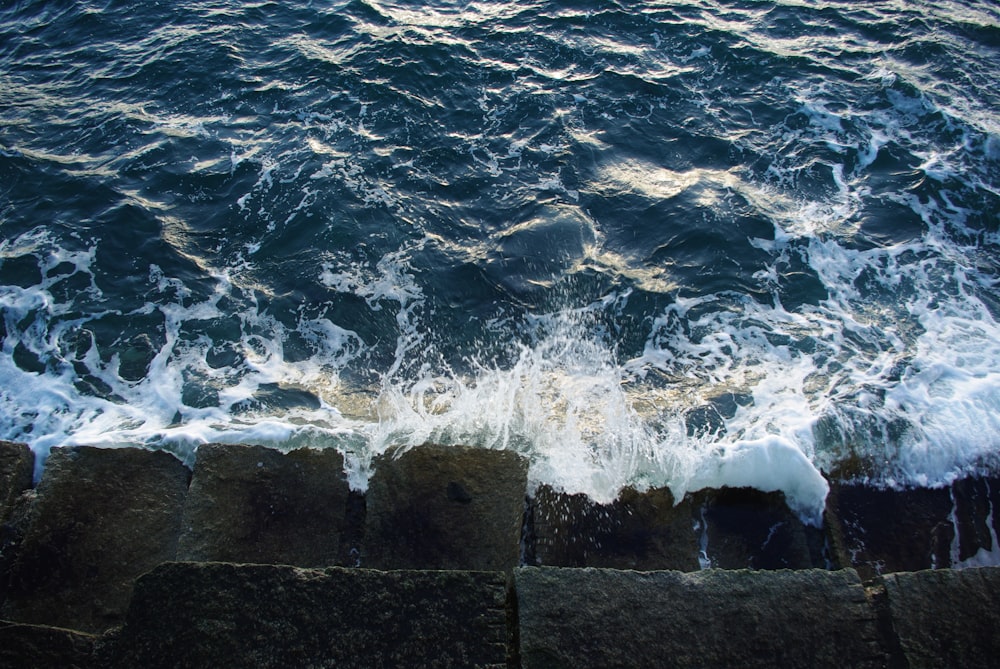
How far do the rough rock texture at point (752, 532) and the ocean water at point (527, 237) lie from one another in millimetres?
144

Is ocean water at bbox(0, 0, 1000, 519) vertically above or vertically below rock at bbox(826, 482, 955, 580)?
above

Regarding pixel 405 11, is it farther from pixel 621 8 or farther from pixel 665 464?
pixel 665 464

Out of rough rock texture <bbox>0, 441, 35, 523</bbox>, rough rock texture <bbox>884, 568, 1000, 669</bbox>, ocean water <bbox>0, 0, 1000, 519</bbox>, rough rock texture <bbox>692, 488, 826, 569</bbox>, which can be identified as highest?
ocean water <bbox>0, 0, 1000, 519</bbox>

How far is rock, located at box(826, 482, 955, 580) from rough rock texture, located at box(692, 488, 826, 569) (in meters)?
0.19

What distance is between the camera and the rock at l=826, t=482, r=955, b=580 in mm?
4395

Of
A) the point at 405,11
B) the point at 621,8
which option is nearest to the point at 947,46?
the point at 621,8

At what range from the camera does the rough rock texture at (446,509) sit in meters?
4.21

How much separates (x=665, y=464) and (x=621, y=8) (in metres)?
9.65

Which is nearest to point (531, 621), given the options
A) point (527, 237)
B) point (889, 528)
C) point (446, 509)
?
point (446, 509)

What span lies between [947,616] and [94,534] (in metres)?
5.39

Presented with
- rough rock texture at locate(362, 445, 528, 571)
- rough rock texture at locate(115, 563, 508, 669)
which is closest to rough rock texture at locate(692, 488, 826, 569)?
rough rock texture at locate(362, 445, 528, 571)

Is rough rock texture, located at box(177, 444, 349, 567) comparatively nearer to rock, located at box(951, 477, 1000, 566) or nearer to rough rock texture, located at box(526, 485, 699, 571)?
rough rock texture, located at box(526, 485, 699, 571)

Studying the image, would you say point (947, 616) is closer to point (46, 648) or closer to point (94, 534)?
point (46, 648)

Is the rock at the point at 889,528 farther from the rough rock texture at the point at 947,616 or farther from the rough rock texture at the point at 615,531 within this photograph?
the rough rock texture at the point at 615,531
